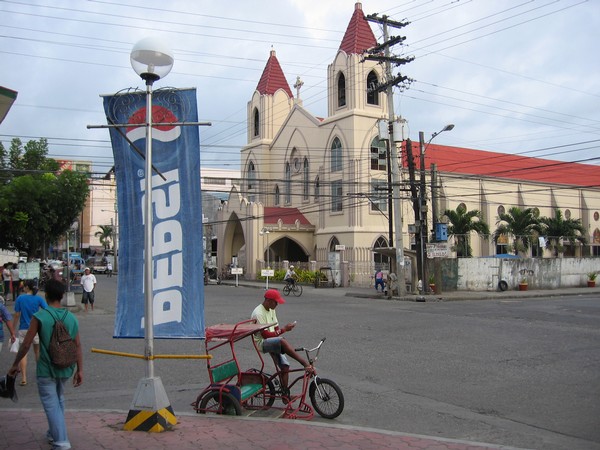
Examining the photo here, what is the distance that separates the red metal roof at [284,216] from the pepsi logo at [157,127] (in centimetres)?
3932

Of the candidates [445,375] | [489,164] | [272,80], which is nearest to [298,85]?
[272,80]

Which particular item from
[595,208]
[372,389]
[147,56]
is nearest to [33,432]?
[147,56]

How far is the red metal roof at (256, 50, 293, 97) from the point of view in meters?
53.2

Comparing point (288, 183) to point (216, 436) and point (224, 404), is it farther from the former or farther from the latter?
point (216, 436)

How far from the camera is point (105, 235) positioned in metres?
93.6

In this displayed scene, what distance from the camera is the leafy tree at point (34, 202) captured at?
27172 millimetres

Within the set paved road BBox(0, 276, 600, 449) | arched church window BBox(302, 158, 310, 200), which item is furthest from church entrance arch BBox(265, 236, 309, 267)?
paved road BBox(0, 276, 600, 449)

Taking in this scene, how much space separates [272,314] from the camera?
24.0ft

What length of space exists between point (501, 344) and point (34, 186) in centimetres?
2326

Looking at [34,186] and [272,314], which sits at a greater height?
[34,186]

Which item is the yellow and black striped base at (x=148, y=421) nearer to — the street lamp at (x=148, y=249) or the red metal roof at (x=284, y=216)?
the street lamp at (x=148, y=249)

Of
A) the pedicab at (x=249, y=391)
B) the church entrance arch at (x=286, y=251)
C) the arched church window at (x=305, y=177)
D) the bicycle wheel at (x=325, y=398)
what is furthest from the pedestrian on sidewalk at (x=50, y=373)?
the church entrance arch at (x=286, y=251)

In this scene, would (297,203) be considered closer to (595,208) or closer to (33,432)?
(595,208)

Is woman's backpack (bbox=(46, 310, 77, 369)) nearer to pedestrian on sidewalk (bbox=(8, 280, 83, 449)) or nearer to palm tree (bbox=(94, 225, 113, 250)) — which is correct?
pedestrian on sidewalk (bbox=(8, 280, 83, 449))
